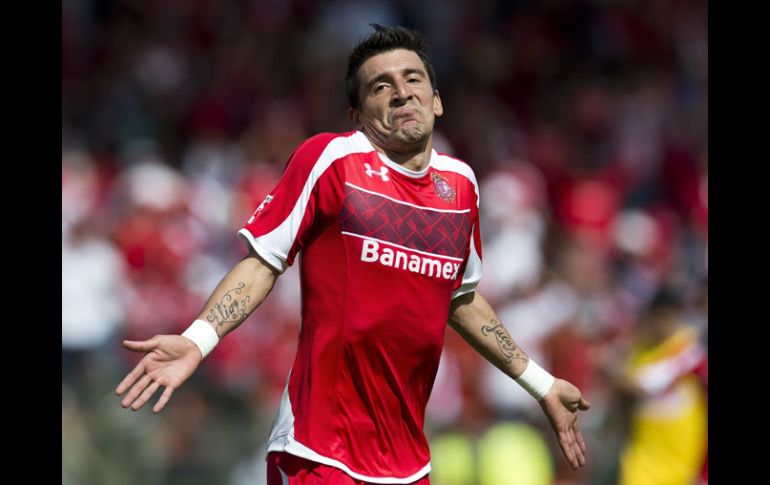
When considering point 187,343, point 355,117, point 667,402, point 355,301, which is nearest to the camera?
point 187,343

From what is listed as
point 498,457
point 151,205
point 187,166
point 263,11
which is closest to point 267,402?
point 498,457

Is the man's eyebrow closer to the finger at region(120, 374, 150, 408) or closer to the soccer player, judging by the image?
the soccer player

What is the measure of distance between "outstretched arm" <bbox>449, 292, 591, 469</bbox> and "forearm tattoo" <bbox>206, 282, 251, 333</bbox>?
1043mm

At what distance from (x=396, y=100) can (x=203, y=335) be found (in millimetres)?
1224

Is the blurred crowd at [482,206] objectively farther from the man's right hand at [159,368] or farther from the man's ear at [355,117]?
the man's right hand at [159,368]

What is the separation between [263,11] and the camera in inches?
561

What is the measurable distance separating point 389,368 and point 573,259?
576 cm

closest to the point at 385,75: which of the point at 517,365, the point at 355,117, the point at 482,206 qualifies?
the point at 355,117

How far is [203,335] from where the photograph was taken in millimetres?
4352

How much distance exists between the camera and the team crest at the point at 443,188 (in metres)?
4.85

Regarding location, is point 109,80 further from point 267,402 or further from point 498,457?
point 498,457

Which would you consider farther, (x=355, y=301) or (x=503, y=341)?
(x=503, y=341)

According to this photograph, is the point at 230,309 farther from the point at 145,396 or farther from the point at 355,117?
the point at 355,117

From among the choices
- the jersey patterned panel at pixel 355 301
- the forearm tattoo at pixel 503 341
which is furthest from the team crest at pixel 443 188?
the forearm tattoo at pixel 503 341
